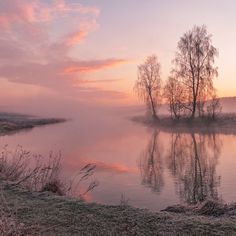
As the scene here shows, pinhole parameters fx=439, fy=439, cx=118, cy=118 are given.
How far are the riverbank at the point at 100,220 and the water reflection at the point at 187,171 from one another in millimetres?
3090

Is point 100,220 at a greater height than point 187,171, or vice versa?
point 100,220

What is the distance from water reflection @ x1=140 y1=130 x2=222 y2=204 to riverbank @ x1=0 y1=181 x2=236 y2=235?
3.09 metres

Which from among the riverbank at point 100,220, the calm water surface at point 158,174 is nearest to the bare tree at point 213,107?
the calm water surface at point 158,174

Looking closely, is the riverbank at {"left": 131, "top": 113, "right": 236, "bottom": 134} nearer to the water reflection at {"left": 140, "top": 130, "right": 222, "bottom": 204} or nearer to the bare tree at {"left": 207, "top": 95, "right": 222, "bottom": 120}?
the bare tree at {"left": 207, "top": 95, "right": 222, "bottom": 120}

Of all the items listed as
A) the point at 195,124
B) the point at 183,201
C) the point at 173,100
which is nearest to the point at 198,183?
the point at 183,201

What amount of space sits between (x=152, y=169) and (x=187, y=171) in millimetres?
1359

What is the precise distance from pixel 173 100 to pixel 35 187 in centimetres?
3873

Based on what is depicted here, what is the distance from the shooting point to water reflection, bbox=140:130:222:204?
37.3ft

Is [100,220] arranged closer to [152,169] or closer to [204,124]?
[152,169]

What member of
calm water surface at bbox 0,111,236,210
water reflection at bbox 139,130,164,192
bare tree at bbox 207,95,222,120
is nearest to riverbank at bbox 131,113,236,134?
bare tree at bbox 207,95,222,120

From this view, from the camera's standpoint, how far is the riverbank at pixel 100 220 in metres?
6.50

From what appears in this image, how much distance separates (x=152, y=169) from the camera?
1549cm

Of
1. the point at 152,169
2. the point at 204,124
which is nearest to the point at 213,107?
the point at 204,124

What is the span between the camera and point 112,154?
2059 cm
